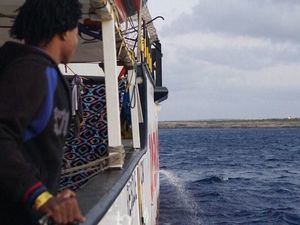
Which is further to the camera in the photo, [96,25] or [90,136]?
[90,136]

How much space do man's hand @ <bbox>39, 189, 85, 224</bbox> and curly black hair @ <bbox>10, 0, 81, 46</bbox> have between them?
0.62m

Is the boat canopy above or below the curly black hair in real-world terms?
above

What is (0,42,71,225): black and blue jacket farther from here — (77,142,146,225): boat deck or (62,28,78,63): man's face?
(77,142,146,225): boat deck

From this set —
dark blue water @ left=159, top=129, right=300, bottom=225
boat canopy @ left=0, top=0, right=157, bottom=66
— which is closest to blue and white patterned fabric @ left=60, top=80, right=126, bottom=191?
boat canopy @ left=0, top=0, right=157, bottom=66

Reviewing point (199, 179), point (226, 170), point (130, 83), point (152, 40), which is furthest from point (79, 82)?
point (226, 170)

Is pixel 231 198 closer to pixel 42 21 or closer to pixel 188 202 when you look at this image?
pixel 188 202

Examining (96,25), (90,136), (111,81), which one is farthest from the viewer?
(90,136)

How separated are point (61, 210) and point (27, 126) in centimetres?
31

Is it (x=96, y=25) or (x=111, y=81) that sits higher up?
(x=96, y=25)

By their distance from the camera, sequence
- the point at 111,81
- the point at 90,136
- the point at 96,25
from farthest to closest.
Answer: the point at 90,136, the point at 96,25, the point at 111,81

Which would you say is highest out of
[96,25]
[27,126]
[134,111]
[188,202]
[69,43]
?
[96,25]

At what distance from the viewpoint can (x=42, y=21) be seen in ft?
6.93

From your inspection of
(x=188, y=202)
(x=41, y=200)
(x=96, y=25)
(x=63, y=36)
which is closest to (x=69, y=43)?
(x=63, y=36)

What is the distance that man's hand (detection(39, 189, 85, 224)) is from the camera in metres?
1.88
